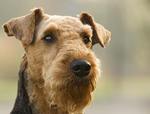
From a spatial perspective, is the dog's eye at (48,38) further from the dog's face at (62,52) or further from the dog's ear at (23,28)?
the dog's ear at (23,28)

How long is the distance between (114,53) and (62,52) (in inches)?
574

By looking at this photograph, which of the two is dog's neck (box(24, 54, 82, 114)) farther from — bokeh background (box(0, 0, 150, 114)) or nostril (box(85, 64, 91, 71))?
bokeh background (box(0, 0, 150, 114))

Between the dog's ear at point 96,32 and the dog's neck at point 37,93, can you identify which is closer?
the dog's neck at point 37,93

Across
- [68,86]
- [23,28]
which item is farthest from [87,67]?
[23,28]

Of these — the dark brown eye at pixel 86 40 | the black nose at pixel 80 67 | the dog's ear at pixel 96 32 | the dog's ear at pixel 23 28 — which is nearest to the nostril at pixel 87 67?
the black nose at pixel 80 67

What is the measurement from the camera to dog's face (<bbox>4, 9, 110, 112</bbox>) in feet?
23.2

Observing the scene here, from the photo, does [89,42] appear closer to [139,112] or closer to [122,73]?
[139,112]

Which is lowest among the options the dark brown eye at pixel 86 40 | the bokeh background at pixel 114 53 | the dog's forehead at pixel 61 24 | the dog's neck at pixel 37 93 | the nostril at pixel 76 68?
the bokeh background at pixel 114 53

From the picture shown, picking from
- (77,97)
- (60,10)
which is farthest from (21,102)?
(60,10)

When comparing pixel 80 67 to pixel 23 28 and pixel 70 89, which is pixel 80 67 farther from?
pixel 23 28

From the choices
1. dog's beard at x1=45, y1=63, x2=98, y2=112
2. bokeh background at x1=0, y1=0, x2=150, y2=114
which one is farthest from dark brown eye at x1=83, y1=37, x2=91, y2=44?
bokeh background at x1=0, y1=0, x2=150, y2=114

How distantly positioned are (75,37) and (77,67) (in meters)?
0.48

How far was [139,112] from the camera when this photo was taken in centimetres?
1912

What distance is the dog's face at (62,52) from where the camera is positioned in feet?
23.2
